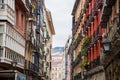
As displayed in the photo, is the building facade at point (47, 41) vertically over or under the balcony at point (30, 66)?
over

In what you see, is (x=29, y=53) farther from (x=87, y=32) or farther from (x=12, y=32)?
(x=12, y=32)

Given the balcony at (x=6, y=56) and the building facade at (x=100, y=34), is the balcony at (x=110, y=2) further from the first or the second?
the balcony at (x=6, y=56)

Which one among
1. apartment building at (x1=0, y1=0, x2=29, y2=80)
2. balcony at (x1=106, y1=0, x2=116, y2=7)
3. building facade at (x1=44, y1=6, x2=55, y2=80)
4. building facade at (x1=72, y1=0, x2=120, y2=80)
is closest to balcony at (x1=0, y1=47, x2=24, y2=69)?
apartment building at (x1=0, y1=0, x2=29, y2=80)

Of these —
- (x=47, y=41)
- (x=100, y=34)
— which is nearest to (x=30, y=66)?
(x=100, y=34)

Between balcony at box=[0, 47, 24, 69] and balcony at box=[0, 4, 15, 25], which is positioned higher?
balcony at box=[0, 4, 15, 25]

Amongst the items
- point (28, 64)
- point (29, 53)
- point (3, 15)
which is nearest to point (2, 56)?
point (3, 15)

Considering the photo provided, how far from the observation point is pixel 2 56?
32.5 m

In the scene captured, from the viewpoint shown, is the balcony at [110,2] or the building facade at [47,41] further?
the building facade at [47,41]

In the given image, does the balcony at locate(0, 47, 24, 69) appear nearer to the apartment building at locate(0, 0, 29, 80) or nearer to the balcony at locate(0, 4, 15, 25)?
the apartment building at locate(0, 0, 29, 80)

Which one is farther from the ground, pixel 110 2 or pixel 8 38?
pixel 110 2

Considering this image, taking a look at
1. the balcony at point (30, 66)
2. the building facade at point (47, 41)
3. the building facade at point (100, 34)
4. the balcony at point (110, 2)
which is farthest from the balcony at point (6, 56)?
the building facade at point (47, 41)

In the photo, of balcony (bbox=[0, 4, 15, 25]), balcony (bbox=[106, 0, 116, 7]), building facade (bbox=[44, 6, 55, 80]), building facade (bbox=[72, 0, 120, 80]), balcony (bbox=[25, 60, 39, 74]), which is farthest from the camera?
building facade (bbox=[44, 6, 55, 80])

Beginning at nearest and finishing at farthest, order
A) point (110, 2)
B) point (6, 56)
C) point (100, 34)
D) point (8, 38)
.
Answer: point (110, 2) < point (6, 56) < point (8, 38) < point (100, 34)

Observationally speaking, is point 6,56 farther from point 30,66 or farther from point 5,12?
point 30,66
